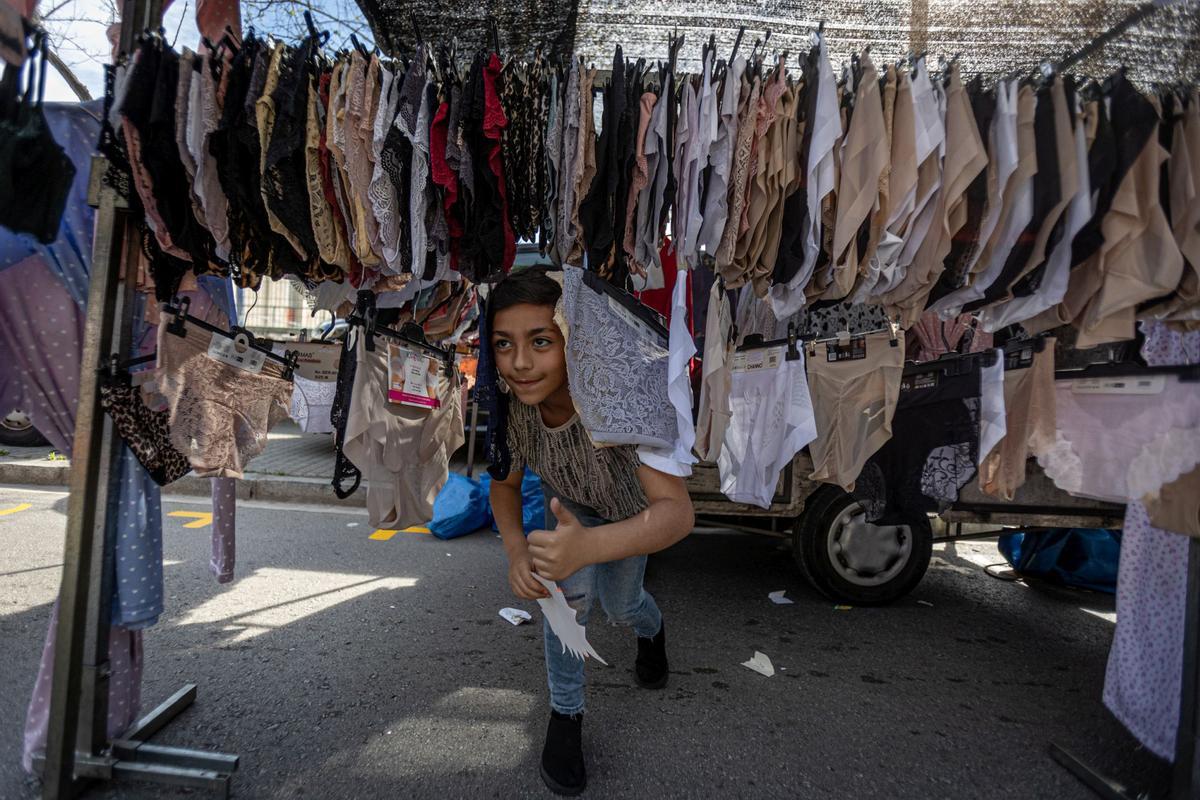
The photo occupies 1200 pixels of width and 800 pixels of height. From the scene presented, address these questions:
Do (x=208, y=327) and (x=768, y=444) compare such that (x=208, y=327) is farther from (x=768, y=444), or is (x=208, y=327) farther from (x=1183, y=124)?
(x=1183, y=124)

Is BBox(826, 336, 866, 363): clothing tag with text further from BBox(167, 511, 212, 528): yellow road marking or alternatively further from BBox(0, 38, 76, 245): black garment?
BBox(167, 511, 212, 528): yellow road marking

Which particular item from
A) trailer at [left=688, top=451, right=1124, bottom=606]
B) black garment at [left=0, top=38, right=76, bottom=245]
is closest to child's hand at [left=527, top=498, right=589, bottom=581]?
black garment at [left=0, top=38, right=76, bottom=245]

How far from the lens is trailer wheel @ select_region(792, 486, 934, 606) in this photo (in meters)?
3.42

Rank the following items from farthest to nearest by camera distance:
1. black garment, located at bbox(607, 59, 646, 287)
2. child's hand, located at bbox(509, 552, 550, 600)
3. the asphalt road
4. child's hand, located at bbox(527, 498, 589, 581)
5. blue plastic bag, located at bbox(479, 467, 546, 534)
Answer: blue plastic bag, located at bbox(479, 467, 546, 534) < the asphalt road < black garment, located at bbox(607, 59, 646, 287) < child's hand, located at bbox(509, 552, 550, 600) < child's hand, located at bbox(527, 498, 589, 581)

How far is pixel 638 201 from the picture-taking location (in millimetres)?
1880

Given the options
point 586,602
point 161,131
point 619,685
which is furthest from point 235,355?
point 619,685

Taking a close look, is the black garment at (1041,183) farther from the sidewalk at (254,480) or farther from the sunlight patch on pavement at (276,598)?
the sidewalk at (254,480)

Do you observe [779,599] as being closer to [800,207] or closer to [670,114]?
[800,207]

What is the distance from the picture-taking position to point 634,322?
5.59 ft

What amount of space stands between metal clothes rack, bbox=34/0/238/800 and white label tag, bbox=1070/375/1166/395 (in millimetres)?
3083

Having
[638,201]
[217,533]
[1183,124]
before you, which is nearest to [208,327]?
[217,533]

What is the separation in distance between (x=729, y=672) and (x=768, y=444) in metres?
1.13

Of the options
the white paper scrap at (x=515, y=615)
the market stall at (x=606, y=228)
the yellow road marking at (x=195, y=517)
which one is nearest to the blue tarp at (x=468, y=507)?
the white paper scrap at (x=515, y=615)

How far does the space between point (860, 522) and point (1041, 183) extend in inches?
87.6
